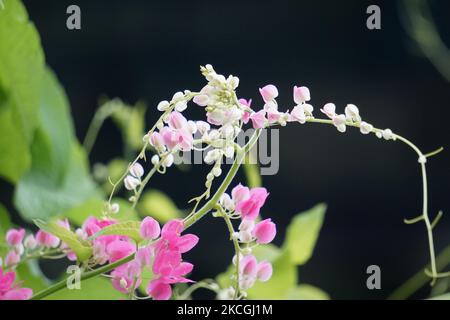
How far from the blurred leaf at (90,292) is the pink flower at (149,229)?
79 mm

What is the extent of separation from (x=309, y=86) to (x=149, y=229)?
1.00 m

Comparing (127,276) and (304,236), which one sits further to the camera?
(304,236)

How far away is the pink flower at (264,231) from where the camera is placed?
27cm

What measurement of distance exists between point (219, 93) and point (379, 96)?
106 cm

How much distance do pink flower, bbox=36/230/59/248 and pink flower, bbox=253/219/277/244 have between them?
9 cm

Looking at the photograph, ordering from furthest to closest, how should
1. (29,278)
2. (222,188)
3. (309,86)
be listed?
(309,86) < (29,278) < (222,188)

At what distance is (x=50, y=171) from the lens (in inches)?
17.0

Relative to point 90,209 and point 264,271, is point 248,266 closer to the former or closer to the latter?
point 264,271

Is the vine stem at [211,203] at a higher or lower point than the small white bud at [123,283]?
higher

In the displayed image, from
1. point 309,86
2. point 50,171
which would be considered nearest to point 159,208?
point 50,171

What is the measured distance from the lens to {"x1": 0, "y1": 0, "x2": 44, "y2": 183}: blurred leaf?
0.35 metres

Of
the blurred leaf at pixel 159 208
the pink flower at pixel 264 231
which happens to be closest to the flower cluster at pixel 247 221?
the pink flower at pixel 264 231

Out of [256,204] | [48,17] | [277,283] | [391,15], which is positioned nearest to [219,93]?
[256,204]

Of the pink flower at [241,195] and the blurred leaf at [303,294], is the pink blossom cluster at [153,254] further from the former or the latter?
the blurred leaf at [303,294]
